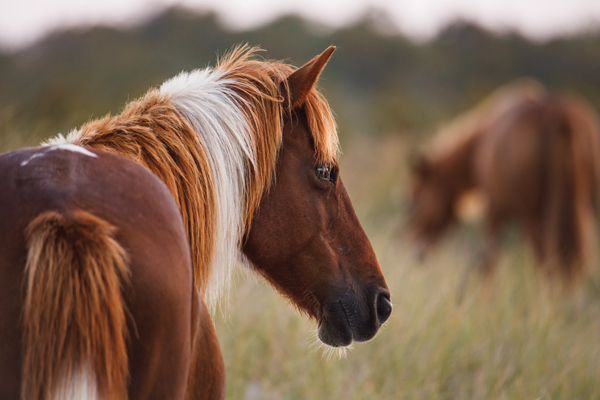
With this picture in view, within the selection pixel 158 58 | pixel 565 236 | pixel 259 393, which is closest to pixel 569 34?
pixel 158 58

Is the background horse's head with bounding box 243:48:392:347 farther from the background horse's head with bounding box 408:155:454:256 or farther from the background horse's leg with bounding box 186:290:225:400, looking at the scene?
the background horse's head with bounding box 408:155:454:256

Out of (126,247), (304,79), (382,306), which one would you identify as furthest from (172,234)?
(382,306)

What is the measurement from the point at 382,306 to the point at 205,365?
673mm

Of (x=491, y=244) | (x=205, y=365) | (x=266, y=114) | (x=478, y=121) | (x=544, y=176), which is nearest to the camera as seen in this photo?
(x=205, y=365)

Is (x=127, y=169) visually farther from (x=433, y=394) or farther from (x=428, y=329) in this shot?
(x=428, y=329)

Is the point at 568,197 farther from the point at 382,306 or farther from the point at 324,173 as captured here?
the point at 324,173

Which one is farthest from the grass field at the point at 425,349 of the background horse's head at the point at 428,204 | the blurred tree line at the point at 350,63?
the blurred tree line at the point at 350,63

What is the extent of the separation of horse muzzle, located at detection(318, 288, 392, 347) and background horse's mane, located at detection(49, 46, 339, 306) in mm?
391

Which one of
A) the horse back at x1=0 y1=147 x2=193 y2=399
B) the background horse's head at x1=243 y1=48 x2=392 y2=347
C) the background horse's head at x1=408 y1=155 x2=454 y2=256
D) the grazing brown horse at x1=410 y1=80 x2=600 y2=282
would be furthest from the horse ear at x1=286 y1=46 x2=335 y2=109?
the background horse's head at x1=408 y1=155 x2=454 y2=256

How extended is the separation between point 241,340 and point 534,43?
23.6m

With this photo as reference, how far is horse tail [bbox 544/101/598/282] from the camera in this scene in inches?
212

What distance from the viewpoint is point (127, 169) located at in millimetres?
1067

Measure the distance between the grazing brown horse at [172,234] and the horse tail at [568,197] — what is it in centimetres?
470

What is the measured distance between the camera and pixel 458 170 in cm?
724
